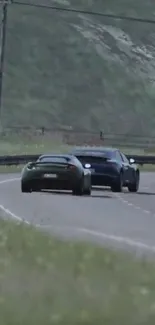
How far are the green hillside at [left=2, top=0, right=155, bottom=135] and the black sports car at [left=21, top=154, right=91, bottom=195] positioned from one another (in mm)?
90519

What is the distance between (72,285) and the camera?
10828mm

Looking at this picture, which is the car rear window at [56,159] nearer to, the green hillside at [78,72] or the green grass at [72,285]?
the green grass at [72,285]

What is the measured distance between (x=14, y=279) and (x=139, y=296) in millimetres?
1382

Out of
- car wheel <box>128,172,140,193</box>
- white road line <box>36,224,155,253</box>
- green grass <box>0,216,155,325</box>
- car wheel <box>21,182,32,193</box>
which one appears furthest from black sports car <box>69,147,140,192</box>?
green grass <box>0,216,155,325</box>

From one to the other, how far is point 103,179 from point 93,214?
539 inches

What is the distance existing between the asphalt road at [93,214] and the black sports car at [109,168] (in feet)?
1.61

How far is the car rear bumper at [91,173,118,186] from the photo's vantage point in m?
40.9

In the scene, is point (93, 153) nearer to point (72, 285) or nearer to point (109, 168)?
point (109, 168)

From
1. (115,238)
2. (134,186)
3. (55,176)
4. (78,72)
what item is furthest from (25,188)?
(78,72)

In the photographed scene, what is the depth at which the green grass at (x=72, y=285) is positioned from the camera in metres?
8.94

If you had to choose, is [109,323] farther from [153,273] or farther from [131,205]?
[131,205]

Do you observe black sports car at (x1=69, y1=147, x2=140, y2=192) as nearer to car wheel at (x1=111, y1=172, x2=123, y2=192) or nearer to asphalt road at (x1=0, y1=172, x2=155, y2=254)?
car wheel at (x1=111, y1=172, x2=123, y2=192)

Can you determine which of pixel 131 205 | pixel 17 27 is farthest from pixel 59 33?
pixel 131 205

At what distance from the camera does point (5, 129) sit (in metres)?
118
